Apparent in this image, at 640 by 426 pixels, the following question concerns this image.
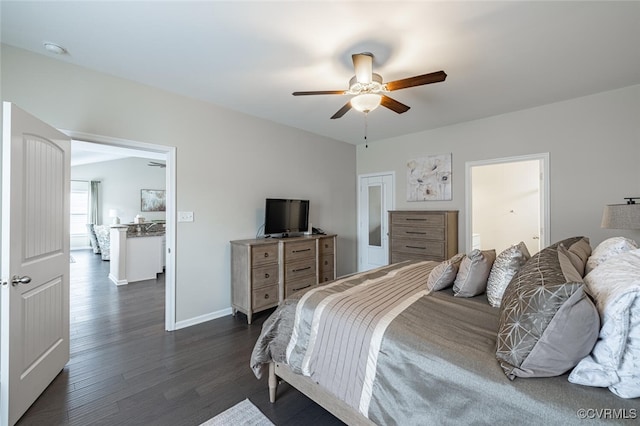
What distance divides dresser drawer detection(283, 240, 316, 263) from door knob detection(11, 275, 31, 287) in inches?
88.9

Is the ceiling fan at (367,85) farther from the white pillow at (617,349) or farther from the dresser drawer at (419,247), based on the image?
the dresser drawer at (419,247)

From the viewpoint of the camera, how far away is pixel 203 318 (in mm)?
3264

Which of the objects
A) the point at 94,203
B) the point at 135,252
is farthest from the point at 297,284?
the point at 94,203

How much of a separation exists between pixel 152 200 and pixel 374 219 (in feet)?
24.0

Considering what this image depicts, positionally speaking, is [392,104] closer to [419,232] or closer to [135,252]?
[419,232]

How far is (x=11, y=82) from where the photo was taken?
2.20m

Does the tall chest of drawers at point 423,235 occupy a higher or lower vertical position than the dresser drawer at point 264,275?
higher

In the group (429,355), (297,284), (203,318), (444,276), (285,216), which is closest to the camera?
(429,355)

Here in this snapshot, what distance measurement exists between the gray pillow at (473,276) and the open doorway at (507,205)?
2780mm

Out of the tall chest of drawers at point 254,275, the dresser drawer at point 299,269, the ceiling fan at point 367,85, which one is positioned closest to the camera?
the ceiling fan at point 367,85

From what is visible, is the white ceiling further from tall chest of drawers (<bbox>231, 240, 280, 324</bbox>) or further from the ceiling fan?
tall chest of drawers (<bbox>231, 240, 280, 324</bbox>)

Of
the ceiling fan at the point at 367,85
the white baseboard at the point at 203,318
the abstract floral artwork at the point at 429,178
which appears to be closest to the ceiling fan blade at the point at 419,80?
the ceiling fan at the point at 367,85

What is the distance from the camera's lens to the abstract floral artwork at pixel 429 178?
4215 mm

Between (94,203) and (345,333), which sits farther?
(94,203)
